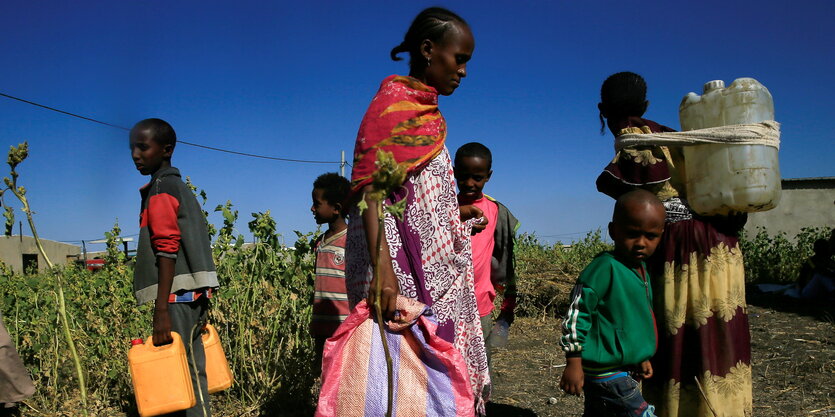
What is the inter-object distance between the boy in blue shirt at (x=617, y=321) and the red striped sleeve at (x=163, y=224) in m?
1.86

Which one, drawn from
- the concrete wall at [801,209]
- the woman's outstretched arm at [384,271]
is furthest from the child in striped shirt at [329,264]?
the concrete wall at [801,209]

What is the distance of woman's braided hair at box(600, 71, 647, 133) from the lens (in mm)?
2510

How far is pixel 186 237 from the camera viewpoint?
2807 millimetres

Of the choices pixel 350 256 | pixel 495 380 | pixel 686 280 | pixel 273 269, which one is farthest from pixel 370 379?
pixel 495 380

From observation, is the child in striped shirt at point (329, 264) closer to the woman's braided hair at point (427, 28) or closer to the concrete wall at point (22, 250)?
the woman's braided hair at point (427, 28)

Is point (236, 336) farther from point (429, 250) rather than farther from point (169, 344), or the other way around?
point (429, 250)

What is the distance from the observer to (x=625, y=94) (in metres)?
2.51

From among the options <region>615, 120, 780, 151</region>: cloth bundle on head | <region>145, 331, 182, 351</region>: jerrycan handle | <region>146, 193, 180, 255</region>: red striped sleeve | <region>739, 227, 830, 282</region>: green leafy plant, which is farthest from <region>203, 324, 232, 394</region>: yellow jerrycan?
<region>739, 227, 830, 282</region>: green leafy plant

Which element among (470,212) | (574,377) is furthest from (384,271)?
(470,212)

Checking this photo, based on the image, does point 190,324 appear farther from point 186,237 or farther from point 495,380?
point 495,380

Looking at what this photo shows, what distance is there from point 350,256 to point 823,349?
5.27 m

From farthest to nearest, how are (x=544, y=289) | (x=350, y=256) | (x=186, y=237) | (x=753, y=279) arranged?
1. (x=753, y=279)
2. (x=544, y=289)
3. (x=186, y=237)
4. (x=350, y=256)

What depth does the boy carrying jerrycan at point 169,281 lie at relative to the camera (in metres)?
2.51

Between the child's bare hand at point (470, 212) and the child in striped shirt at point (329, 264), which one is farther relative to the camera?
the child in striped shirt at point (329, 264)
